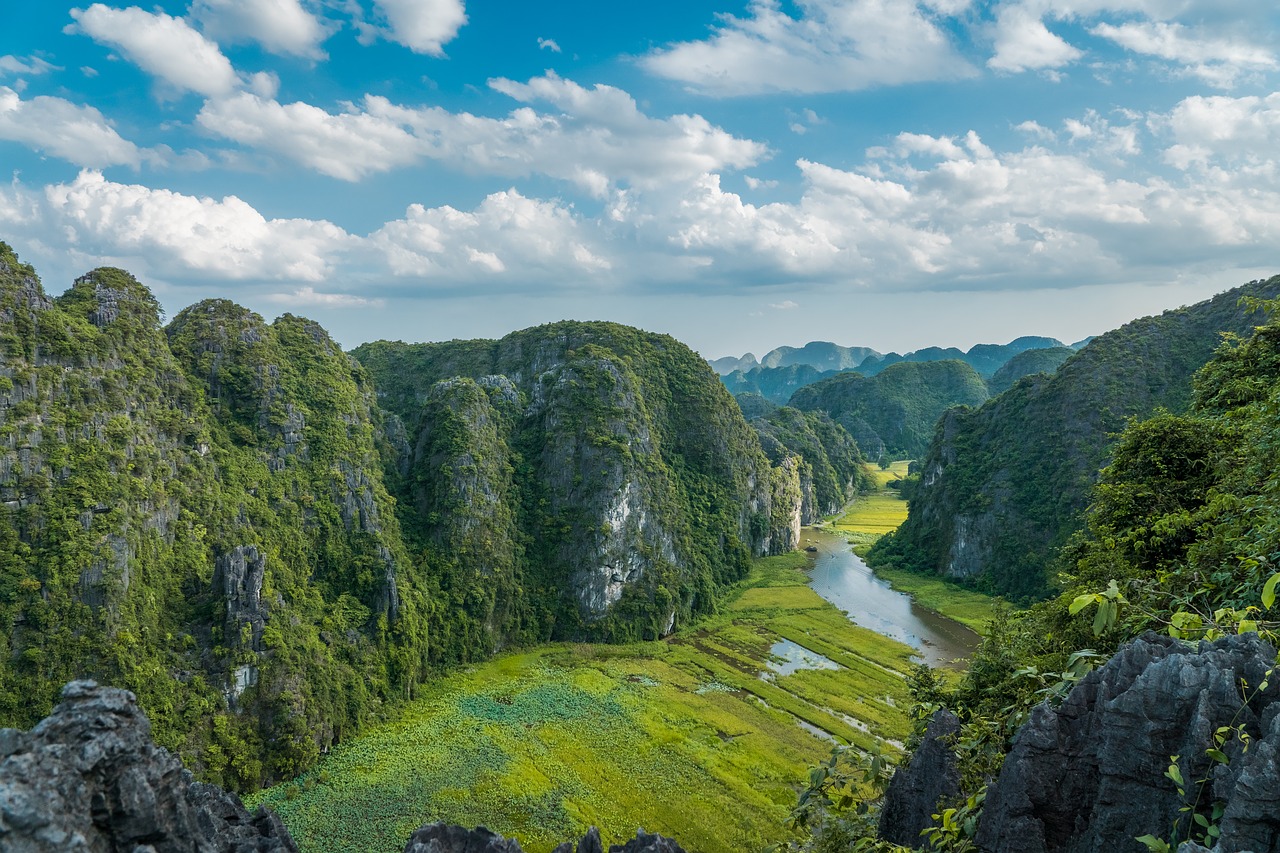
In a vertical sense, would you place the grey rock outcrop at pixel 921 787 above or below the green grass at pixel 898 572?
above

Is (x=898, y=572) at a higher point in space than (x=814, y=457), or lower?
lower

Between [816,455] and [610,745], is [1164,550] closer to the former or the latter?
[610,745]

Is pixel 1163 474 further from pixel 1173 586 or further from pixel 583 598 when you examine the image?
pixel 583 598

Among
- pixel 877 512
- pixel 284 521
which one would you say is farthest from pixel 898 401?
pixel 284 521

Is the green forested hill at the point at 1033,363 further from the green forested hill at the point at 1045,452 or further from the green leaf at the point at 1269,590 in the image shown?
the green leaf at the point at 1269,590

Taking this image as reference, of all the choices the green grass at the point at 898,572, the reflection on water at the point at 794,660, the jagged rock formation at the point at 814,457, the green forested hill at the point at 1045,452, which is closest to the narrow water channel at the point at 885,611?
the green grass at the point at 898,572

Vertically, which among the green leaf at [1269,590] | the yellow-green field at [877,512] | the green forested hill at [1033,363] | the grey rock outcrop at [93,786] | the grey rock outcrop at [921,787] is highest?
the green forested hill at [1033,363]

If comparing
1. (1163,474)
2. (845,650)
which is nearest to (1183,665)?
(1163,474)
